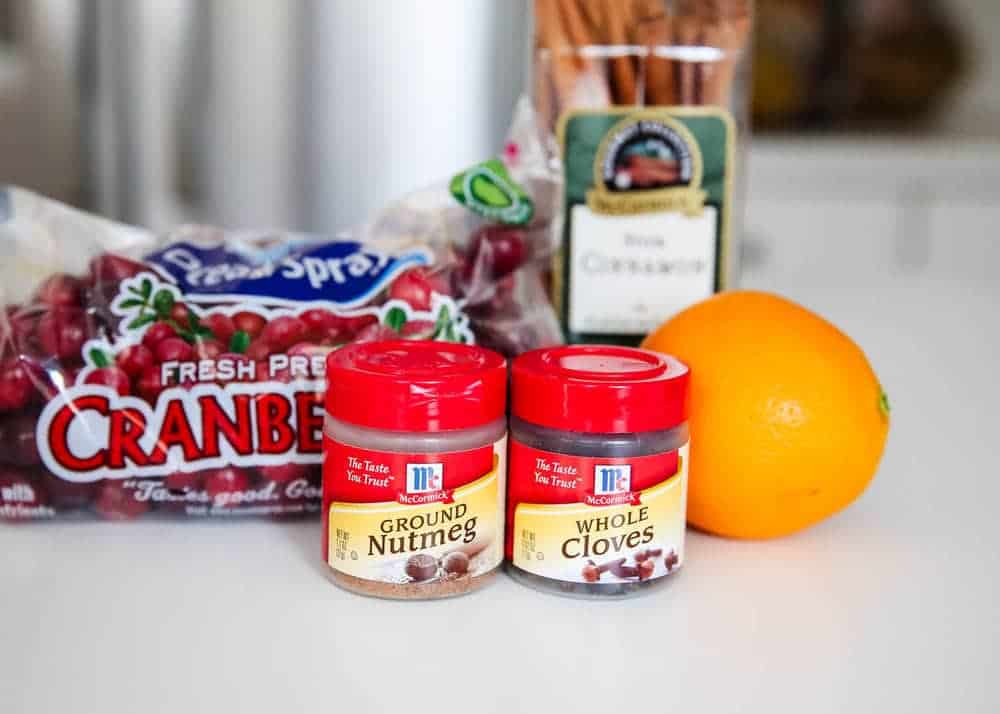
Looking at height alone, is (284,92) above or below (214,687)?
above

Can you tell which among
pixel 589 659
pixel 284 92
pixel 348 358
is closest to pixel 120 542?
pixel 348 358

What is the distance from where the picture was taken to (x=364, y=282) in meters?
0.80

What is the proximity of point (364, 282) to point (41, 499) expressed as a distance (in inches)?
9.5

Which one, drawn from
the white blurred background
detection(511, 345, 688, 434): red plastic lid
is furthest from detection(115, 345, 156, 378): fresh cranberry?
the white blurred background

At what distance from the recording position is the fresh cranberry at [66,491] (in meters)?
0.74

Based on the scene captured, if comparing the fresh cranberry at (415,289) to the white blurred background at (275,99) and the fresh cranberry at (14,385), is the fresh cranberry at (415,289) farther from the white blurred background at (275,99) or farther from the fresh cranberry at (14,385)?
the white blurred background at (275,99)

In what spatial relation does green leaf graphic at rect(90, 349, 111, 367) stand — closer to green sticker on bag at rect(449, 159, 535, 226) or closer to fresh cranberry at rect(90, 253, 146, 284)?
fresh cranberry at rect(90, 253, 146, 284)

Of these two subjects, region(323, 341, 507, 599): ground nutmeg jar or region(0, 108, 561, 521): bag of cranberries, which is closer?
region(323, 341, 507, 599): ground nutmeg jar

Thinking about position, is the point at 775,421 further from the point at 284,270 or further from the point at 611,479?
the point at 284,270

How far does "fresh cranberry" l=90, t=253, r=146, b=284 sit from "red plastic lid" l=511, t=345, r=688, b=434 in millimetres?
272

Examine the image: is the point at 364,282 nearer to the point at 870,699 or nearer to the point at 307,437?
the point at 307,437

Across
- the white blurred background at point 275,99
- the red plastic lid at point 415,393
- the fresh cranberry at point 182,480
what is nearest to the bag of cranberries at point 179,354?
the fresh cranberry at point 182,480

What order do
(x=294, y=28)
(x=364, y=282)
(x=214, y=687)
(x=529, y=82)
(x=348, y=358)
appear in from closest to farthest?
1. (x=214, y=687)
2. (x=348, y=358)
3. (x=364, y=282)
4. (x=529, y=82)
5. (x=294, y=28)

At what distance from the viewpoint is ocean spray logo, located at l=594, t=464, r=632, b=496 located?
64 cm
